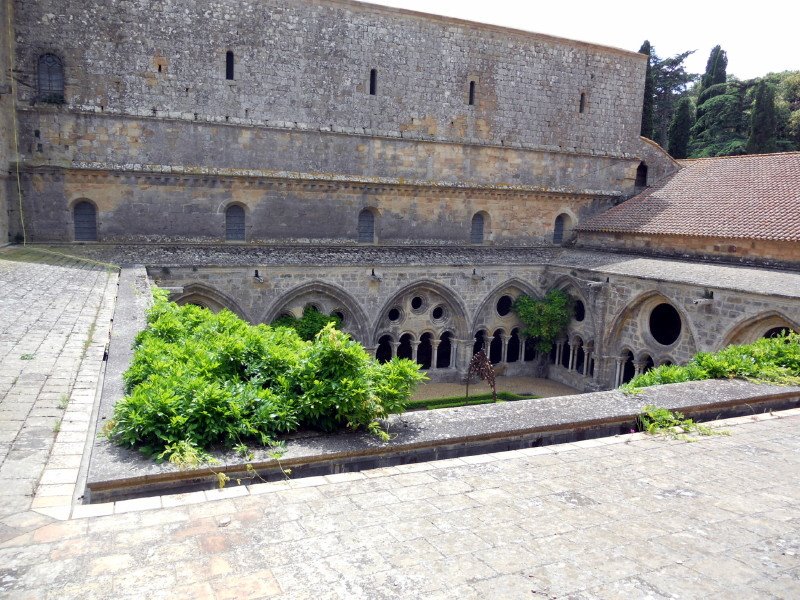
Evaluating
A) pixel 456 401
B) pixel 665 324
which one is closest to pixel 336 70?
pixel 456 401

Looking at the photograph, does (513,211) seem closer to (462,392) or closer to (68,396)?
(462,392)

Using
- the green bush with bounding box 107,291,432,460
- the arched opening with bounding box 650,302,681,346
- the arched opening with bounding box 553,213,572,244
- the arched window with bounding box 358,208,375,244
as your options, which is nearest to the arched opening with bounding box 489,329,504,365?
the arched opening with bounding box 553,213,572,244

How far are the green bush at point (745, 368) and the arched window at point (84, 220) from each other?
15703 mm

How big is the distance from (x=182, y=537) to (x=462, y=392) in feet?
54.0

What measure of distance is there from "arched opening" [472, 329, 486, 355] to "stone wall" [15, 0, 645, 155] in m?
7.01

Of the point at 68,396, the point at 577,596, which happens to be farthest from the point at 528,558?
the point at 68,396

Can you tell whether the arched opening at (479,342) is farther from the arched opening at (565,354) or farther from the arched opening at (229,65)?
the arched opening at (229,65)

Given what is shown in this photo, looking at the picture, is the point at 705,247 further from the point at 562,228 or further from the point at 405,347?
the point at 405,347

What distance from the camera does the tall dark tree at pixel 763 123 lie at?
1212 inches

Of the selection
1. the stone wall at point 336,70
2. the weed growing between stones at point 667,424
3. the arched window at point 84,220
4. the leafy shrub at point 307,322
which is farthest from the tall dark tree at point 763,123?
the arched window at point 84,220

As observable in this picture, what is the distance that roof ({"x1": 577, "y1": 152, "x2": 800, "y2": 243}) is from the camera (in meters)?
17.1

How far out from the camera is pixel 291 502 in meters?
4.06

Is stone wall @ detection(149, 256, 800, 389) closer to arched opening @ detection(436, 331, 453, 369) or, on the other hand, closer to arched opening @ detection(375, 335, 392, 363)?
arched opening @ detection(375, 335, 392, 363)

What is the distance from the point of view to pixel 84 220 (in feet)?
57.2
